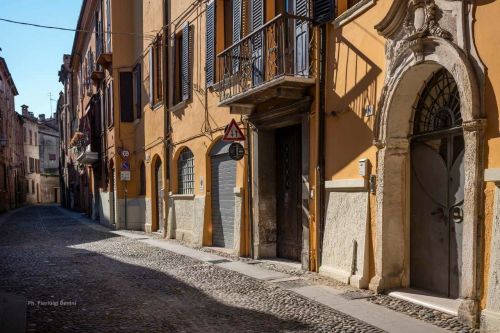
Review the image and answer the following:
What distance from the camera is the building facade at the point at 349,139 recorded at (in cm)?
545

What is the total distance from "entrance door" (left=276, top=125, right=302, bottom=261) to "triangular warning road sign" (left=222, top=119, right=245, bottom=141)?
79 centimetres

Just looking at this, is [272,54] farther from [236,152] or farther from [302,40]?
[236,152]

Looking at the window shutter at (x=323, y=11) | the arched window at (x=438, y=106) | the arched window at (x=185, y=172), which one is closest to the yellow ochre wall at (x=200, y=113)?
the arched window at (x=185, y=172)

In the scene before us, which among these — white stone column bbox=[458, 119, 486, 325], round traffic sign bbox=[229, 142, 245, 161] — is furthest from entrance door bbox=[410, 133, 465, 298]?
round traffic sign bbox=[229, 142, 245, 161]

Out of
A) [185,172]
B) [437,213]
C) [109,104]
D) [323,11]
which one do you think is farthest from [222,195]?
[109,104]

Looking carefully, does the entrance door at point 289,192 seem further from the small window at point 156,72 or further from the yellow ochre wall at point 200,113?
the small window at point 156,72

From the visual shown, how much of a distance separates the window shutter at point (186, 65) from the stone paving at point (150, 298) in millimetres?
4928

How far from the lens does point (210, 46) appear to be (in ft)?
41.1

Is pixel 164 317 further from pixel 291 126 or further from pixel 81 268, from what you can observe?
pixel 291 126

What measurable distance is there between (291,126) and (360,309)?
15.7 ft

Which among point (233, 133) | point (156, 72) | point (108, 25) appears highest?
point (108, 25)

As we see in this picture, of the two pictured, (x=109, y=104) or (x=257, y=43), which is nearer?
(x=257, y=43)

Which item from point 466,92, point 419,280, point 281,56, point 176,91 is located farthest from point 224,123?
point 466,92

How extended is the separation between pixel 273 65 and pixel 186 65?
5.30 meters
